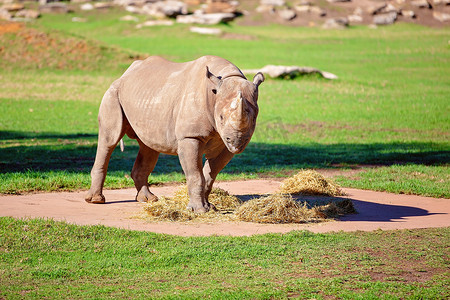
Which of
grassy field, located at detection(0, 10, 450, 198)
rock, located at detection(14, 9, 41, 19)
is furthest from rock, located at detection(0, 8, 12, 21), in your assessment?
grassy field, located at detection(0, 10, 450, 198)

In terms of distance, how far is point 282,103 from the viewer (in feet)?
82.1

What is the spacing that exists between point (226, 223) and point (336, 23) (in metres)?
42.7

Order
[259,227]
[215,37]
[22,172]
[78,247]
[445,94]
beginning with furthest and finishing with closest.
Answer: [215,37]
[445,94]
[22,172]
[259,227]
[78,247]

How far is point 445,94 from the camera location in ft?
86.8

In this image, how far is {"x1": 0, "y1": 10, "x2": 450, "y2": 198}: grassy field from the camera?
14.3 meters

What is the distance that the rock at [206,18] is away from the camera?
49.6 meters

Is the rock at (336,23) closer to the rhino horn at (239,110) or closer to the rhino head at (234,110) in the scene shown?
the rhino head at (234,110)

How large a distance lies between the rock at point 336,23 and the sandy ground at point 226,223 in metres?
38.9

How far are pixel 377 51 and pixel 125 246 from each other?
33730 millimetres

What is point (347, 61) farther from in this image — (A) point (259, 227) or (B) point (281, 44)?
(A) point (259, 227)

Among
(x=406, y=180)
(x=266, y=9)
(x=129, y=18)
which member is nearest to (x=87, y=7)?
(x=129, y=18)

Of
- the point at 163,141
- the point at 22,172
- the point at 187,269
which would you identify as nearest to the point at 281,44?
the point at 22,172

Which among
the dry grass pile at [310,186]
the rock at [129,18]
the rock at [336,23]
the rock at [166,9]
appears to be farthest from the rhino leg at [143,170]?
the rock at [166,9]

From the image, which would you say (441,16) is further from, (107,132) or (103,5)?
(107,132)
